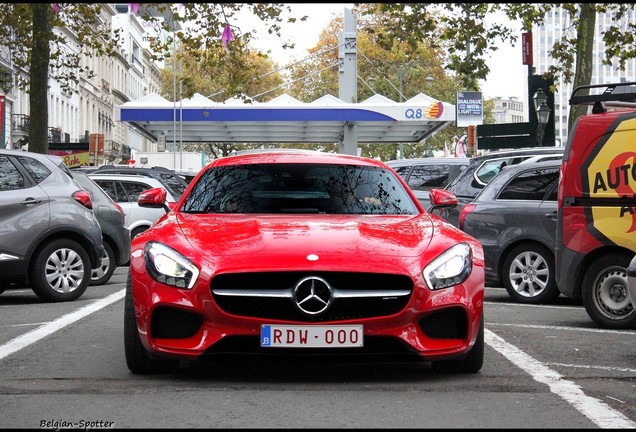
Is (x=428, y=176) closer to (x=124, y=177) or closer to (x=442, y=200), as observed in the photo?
(x=124, y=177)

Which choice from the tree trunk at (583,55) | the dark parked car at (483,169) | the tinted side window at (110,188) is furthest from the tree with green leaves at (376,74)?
the dark parked car at (483,169)

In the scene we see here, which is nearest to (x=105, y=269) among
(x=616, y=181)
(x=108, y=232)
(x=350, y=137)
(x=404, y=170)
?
(x=108, y=232)

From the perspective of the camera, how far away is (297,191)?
30.3 feet

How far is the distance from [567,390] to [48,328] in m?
5.26

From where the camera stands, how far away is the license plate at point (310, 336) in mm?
7559

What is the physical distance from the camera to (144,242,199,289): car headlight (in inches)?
304

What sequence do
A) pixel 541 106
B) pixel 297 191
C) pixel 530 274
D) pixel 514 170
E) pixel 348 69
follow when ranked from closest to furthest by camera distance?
pixel 297 191
pixel 530 274
pixel 514 170
pixel 541 106
pixel 348 69

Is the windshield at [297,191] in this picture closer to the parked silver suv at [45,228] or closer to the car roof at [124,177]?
the parked silver suv at [45,228]

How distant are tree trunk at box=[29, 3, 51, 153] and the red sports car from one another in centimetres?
2175

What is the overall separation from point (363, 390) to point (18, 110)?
2547 inches

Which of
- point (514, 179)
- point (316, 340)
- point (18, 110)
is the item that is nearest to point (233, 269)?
point (316, 340)

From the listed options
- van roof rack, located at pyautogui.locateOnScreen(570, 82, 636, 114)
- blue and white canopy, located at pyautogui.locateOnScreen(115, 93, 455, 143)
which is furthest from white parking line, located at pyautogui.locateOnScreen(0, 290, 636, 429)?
blue and white canopy, located at pyautogui.locateOnScreen(115, 93, 455, 143)

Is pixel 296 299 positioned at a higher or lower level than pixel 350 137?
lower

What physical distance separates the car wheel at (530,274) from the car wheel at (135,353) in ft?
A: 25.2
